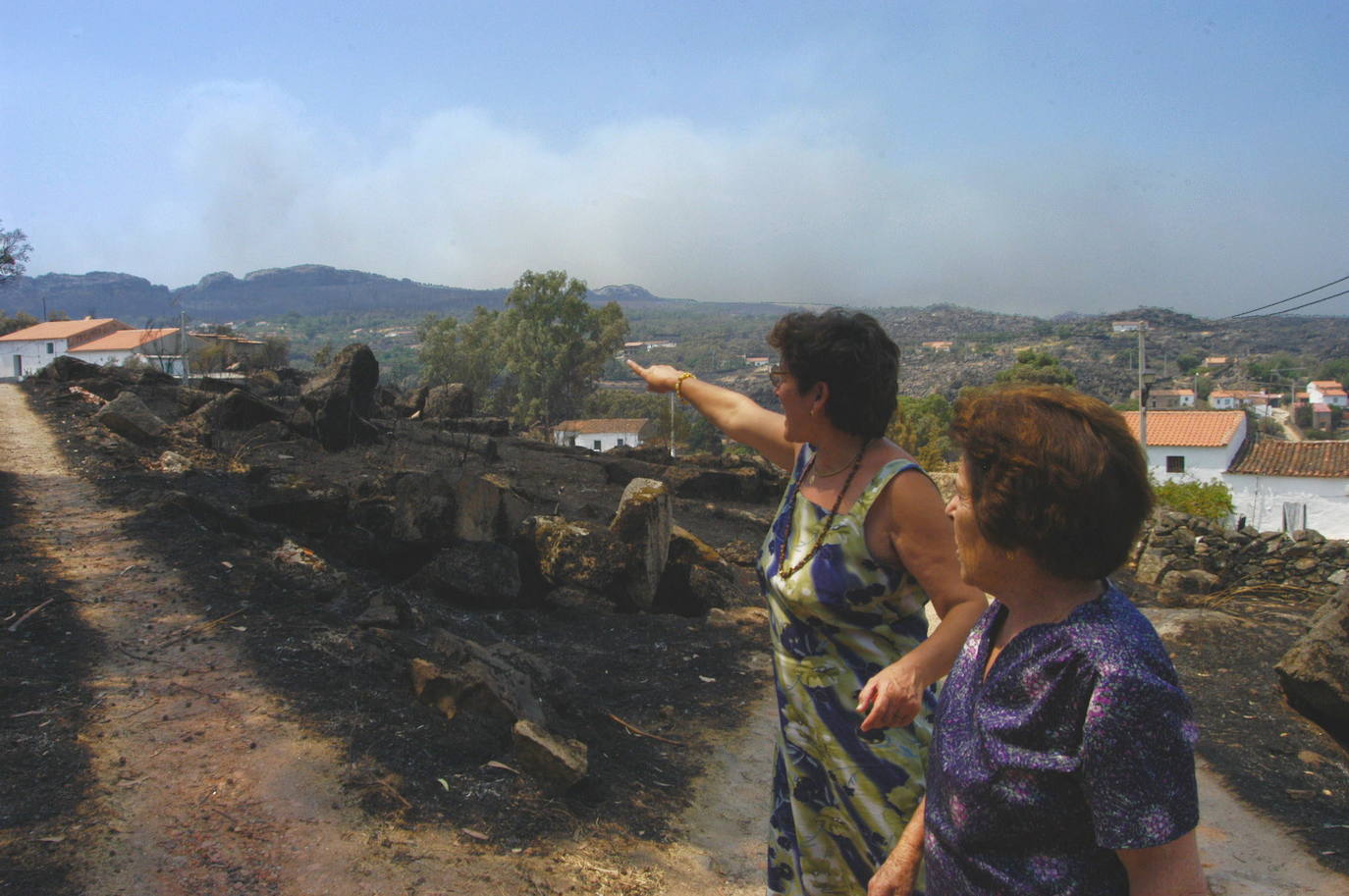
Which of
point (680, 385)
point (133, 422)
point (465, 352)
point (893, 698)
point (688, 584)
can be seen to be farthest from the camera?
point (465, 352)

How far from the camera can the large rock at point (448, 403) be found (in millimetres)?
18422

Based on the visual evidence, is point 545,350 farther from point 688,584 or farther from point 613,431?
point 688,584

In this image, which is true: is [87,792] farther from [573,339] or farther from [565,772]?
[573,339]

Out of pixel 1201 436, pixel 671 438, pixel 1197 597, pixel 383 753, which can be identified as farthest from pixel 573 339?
pixel 383 753

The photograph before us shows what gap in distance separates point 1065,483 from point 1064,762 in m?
0.41

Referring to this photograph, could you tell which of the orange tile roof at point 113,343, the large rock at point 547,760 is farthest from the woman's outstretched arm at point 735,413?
the orange tile roof at point 113,343

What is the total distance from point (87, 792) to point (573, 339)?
46.4 meters

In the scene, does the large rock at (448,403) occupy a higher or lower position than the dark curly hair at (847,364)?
lower

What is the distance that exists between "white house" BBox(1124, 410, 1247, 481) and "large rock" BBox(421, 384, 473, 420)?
27728mm

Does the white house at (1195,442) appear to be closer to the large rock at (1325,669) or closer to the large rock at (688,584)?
the large rock at (1325,669)

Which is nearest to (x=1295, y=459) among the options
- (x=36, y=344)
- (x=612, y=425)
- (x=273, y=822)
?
(x=612, y=425)

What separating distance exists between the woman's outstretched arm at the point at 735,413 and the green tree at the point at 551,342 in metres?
43.4

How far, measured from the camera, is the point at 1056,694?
139 cm

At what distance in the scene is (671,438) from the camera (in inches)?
1614
